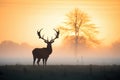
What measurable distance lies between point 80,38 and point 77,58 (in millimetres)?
4314

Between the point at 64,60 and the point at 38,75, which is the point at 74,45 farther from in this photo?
the point at 38,75

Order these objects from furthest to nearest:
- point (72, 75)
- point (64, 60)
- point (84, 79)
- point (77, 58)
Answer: point (64, 60) → point (77, 58) → point (72, 75) → point (84, 79)

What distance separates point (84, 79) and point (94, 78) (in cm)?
101

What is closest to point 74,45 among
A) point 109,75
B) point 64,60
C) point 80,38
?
point 80,38

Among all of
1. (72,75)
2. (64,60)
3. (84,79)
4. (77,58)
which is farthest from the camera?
(64,60)

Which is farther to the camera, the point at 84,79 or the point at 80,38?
the point at 80,38

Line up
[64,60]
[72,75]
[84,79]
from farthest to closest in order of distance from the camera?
1. [64,60]
2. [72,75]
3. [84,79]

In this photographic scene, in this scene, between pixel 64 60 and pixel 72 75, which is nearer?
pixel 72 75

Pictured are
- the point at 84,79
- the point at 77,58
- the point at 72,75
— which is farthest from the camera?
the point at 77,58

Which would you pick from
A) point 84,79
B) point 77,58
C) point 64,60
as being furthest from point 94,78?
point 64,60

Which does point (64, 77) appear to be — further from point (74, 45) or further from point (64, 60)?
point (64, 60)

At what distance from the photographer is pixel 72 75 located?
3619 centimetres

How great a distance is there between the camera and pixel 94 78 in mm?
34656

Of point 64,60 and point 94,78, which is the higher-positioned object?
point 64,60
